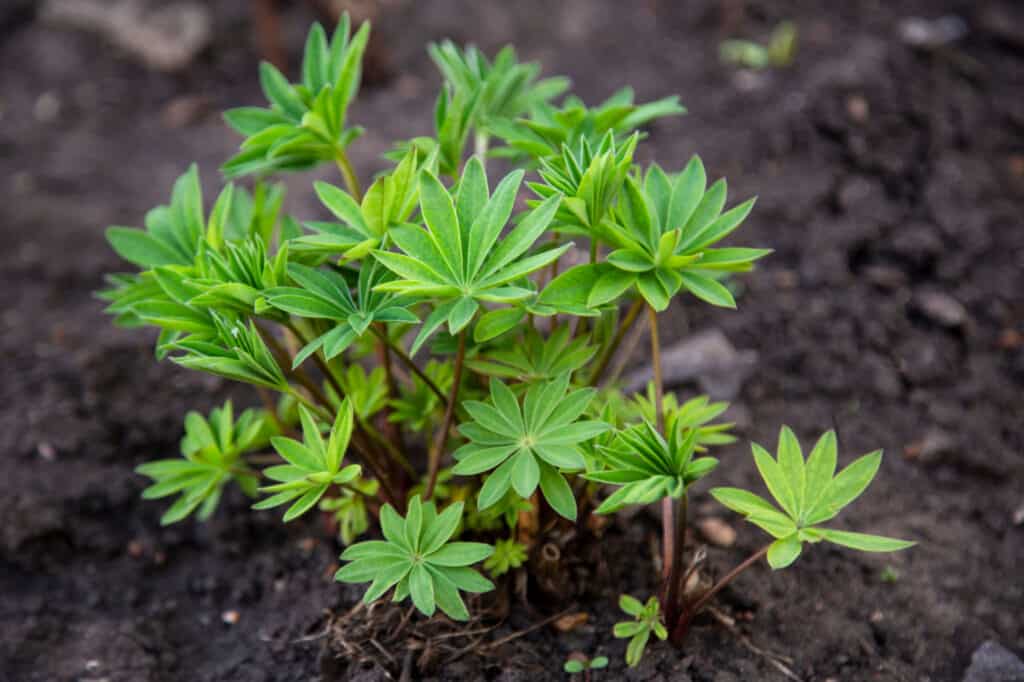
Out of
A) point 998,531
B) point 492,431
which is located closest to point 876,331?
point 998,531

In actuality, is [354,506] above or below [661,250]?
below

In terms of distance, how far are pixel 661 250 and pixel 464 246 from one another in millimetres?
333

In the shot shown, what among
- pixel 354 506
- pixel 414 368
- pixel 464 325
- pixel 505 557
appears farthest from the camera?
pixel 354 506

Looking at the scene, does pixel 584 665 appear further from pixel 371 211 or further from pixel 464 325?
pixel 371 211

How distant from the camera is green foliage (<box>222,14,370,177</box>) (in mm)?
1737

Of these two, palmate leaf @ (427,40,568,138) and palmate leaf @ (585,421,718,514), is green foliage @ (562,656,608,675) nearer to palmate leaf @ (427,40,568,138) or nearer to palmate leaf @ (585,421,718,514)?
palmate leaf @ (585,421,718,514)

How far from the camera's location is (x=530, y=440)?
1.57m

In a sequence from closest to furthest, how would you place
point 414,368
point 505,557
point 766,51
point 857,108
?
1. point 414,368
2. point 505,557
3. point 857,108
4. point 766,51

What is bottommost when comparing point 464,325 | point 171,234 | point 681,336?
point 681,336

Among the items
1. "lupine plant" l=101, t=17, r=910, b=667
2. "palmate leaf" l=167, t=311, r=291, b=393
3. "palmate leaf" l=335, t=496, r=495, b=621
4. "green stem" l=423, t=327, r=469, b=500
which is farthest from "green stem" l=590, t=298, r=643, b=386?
"palmate leaf" l=167, t=311, r=291, b=393

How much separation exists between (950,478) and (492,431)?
1419 millimetres

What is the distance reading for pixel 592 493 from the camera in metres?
1.83

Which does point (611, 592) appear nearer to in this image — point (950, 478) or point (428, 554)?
point (428, 554)

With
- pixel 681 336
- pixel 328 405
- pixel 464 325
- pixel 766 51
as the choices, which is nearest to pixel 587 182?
pixel 464 325
